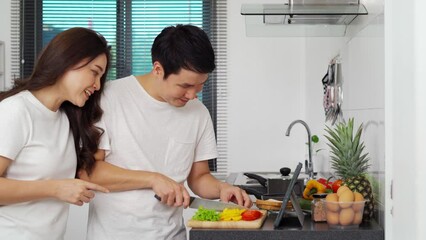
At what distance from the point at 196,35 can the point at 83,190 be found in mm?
562

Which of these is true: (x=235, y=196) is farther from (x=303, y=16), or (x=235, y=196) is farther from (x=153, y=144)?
(x=303, y=16)

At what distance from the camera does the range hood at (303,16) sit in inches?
86.1

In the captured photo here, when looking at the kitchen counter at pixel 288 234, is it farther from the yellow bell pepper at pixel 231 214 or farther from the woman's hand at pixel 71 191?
the woman's hand at pixel 71 191

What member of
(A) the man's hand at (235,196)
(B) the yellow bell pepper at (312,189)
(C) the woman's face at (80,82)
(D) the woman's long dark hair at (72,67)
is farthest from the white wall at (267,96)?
(C) the woman's face at (80,82)

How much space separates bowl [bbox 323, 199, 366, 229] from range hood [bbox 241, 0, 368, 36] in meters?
0.77

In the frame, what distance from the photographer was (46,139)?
1.60 m

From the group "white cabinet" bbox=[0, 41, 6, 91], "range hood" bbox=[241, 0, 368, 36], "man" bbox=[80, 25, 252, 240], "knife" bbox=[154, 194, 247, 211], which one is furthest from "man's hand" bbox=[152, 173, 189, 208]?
"white cabinet" bbox=[0, 41, 6, 91]

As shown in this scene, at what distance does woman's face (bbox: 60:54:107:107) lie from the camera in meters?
1.59

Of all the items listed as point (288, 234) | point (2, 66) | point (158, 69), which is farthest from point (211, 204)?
point (2, 66)

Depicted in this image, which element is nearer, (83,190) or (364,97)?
(83,190)

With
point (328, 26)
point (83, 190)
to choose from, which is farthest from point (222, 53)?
point (83, 190)

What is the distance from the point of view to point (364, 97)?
7.09 feet

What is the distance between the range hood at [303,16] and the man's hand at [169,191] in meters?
0.77

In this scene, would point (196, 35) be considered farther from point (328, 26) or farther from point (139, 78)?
point (328, 26)
